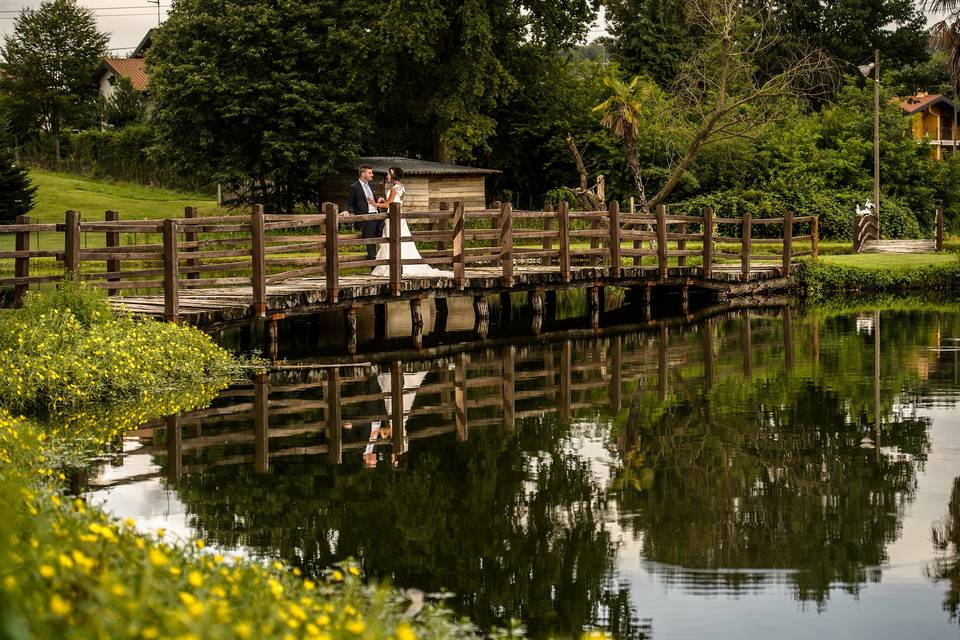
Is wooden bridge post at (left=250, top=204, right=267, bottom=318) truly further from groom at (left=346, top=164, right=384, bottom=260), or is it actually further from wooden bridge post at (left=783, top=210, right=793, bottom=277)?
wooden bridge post at (left=783, top=210, right=793, bottom=277)

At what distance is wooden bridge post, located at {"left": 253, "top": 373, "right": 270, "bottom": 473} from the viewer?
514 inches

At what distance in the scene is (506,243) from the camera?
25672 millimetres

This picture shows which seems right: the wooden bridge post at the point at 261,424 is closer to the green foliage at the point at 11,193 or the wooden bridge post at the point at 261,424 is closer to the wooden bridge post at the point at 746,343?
the wooden bridge post at the point at 746,343

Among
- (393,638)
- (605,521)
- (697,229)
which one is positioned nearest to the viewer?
(393,638)

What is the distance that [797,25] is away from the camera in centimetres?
7456

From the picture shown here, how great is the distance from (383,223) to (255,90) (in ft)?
75.7

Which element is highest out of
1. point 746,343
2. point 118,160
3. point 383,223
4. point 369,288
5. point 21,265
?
point 118,160

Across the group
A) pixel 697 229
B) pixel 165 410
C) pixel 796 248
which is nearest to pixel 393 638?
pixel 165 410

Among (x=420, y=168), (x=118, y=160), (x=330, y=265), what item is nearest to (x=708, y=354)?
(x=330, y=265)

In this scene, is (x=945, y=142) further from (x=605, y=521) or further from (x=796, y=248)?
(x=605, y=521)

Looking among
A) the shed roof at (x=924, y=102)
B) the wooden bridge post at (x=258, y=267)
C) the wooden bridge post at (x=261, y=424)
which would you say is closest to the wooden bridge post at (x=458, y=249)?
the wooden bridge post at (x=258, y=267)

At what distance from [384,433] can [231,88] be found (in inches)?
1303

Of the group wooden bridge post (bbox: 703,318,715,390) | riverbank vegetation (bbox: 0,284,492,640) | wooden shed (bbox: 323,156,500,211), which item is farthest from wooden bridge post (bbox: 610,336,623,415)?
wooden shed (bbox: 323,156,500,211)

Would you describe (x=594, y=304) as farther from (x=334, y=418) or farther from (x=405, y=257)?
(x=334, y=418)
